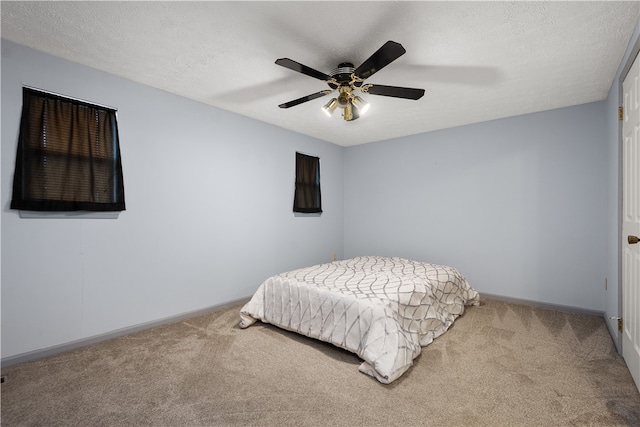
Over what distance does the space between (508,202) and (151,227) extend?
420 cm

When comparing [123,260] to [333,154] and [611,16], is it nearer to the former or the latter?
[333,154]

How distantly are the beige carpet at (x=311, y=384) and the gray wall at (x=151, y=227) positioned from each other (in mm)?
406

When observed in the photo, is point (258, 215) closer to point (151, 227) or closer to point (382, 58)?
point (151, 227)

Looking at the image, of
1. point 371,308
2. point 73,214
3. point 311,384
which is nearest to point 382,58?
point 371,308

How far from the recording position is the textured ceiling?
5.98 feet

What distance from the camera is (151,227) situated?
9.64ft

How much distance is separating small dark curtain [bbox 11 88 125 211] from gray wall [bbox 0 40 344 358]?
71 mm

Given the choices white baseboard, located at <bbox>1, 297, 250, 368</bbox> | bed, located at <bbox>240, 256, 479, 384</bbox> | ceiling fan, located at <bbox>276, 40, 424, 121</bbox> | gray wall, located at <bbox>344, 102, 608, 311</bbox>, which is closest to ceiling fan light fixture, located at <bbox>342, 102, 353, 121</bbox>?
ceiling fan, located at <bbox>276, 40, 424, 121</bbox>

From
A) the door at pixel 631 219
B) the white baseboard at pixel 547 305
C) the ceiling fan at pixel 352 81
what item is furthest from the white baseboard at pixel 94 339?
the door at pixel 631 219

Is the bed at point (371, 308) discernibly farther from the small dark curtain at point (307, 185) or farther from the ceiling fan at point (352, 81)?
the ceiling fan at point (352, 81)

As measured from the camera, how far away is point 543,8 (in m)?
1.78

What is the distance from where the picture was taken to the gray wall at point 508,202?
10.8ft

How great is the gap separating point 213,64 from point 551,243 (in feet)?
13.6

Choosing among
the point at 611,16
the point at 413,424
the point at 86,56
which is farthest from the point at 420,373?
the point at 86,56
